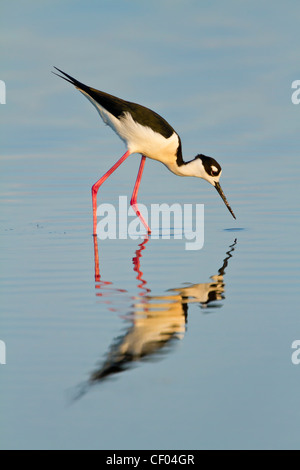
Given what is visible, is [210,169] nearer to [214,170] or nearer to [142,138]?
[214,170]

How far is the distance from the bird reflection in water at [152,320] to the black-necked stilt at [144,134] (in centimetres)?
292

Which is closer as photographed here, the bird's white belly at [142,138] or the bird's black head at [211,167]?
the bird's white belly at [142,138]

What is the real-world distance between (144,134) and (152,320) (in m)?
4.66

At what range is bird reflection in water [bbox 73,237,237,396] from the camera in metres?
5.13

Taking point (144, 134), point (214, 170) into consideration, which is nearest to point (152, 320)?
point (144, 134)

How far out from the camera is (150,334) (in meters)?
5.63

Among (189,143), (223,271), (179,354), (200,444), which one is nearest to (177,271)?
(223,271)

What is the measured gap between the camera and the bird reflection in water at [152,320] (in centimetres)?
513

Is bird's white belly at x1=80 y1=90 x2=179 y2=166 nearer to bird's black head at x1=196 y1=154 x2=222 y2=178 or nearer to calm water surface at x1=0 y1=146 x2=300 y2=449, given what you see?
bird's black head at x1=196 y1=154 x2=222 y2=178

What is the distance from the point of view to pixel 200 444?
4.16 meters

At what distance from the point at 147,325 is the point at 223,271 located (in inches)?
71.2

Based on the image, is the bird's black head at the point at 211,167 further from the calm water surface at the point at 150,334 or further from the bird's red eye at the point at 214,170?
the calm water surface at the point at 150,334

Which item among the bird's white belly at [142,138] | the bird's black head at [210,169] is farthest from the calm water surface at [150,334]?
the bird's white belly at [142,138]

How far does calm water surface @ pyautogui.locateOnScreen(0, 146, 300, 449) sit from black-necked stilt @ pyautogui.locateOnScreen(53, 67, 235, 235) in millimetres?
584
